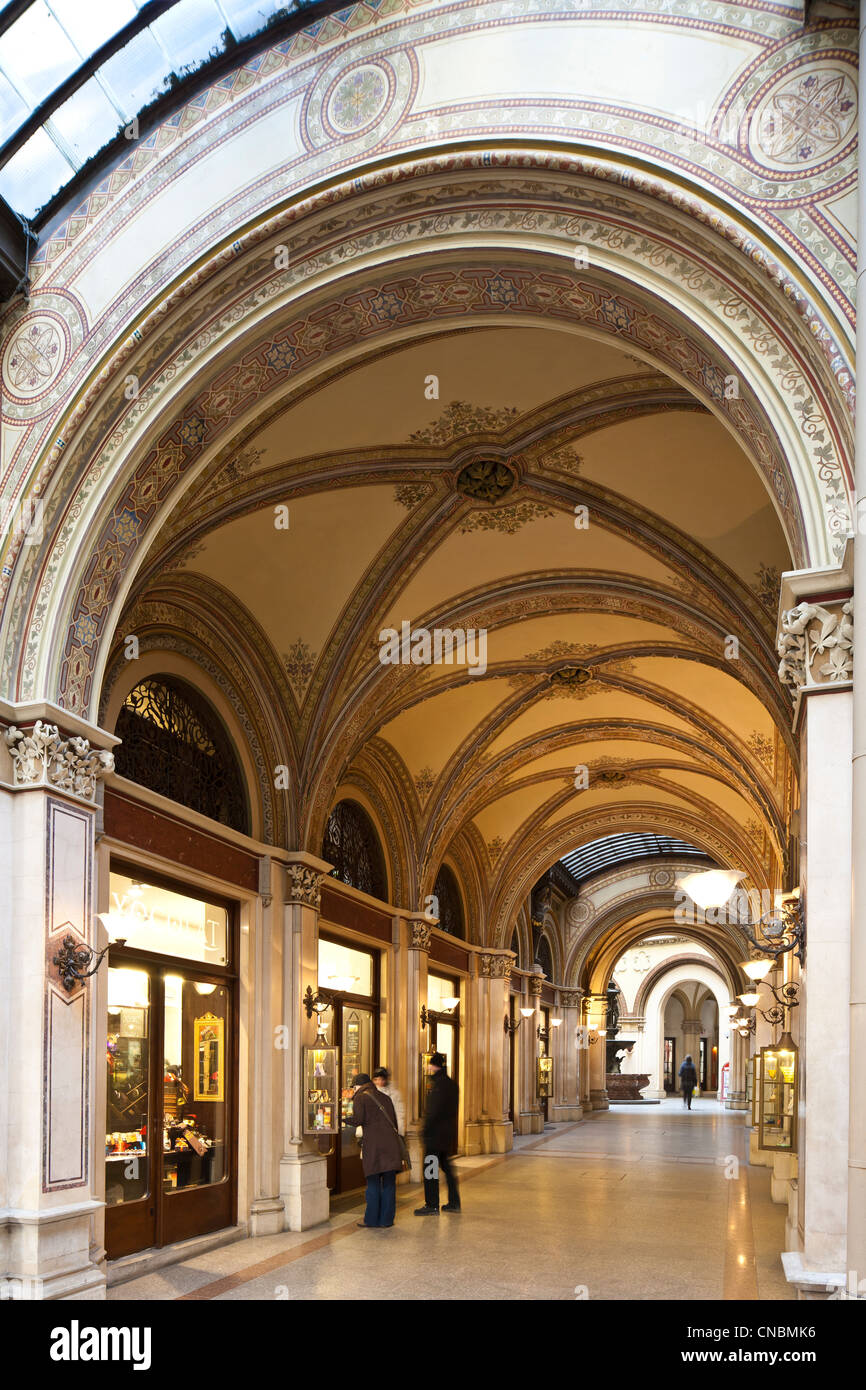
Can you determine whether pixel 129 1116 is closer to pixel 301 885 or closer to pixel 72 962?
pixel 72 962

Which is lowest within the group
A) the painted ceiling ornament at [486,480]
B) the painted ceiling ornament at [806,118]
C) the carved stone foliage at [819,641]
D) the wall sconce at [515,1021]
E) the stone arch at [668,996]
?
the stone arch at [668,996]

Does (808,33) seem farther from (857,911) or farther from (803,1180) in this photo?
(803,1180)

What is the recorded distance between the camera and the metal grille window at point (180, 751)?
917 cm

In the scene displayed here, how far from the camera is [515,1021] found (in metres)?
21.5

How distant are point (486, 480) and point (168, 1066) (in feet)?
17.1

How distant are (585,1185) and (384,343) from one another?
34.3ft

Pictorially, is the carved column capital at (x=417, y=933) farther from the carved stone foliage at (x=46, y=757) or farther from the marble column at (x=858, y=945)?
the marble column at (x=858, y=945)

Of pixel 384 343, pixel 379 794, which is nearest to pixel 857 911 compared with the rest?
pixel 384 343

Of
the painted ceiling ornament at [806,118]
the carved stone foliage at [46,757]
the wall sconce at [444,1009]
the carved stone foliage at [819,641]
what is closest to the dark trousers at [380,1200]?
the carved stone foliage at [46,757]

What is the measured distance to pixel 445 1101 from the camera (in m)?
11.0

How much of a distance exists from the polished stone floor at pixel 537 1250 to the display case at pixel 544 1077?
7.74 metres

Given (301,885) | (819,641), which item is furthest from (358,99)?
(301,885)

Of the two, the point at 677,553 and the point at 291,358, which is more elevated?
the point at 291,358

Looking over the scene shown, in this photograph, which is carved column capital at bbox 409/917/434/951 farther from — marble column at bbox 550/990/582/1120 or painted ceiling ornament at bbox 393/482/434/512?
marble column at bbox 550/990/582/1120
